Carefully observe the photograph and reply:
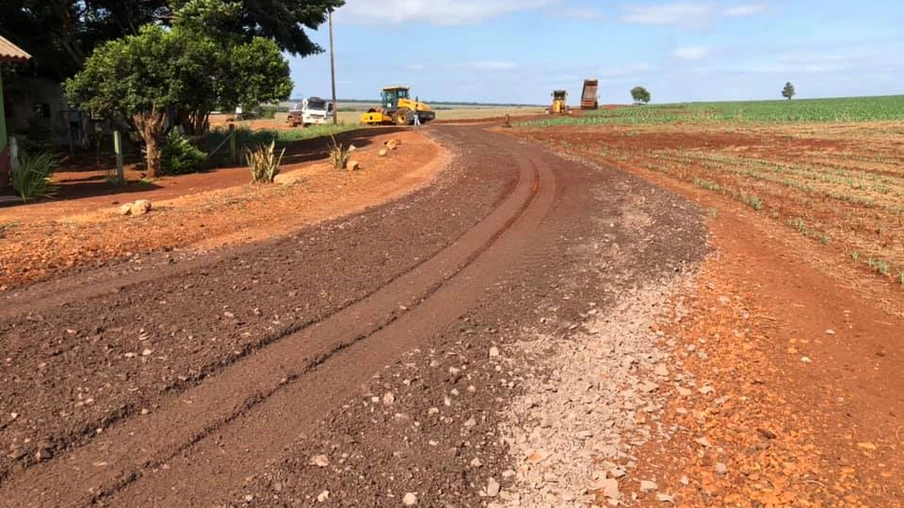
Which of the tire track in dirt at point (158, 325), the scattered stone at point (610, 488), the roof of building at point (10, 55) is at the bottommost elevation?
the scattered stone at point (610, 488)

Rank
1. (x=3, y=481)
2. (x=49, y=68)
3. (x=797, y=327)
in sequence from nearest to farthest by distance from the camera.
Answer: (x=3, y=481) → (x=797, y=327) → (x=49, y=68)

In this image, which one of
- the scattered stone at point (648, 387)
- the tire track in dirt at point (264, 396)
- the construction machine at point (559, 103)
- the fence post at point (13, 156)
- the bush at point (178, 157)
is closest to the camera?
the tire track in dirt at point (264, 396)

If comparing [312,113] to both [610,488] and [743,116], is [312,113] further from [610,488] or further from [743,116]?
[610,488]

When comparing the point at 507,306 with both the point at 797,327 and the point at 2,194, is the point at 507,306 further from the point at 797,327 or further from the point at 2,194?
the point at 2,194

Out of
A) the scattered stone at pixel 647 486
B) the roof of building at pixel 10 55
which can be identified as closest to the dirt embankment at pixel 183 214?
the roof of building at pixel 10 55

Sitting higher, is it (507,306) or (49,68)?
(49,68)

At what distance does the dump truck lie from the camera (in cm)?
7069

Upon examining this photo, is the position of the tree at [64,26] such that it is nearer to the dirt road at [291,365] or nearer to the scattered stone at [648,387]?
the dirt road at [291,365]

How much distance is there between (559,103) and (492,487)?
6470 cm

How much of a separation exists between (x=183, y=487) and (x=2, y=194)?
12.8 meters

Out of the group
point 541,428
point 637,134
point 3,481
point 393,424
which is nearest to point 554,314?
point 541,428

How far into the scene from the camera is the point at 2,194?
1289 centimetres

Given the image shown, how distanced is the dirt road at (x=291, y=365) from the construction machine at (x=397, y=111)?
39.4 metres

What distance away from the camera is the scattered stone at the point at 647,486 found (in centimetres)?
334
